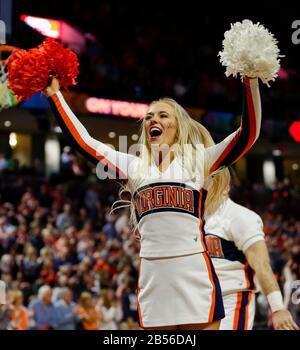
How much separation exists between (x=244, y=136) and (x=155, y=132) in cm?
38

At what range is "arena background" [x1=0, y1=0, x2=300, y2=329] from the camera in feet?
29.4

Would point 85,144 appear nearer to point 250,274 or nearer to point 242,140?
point 242,140

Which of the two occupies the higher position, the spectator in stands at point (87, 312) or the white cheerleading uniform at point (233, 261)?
the white cheerleading uniform at point (233, 261)

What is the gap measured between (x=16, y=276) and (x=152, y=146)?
659cm

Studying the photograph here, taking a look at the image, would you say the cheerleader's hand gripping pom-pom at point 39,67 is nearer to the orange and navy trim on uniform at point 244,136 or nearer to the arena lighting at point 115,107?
the orange and navy trim on uniform at point 244,136

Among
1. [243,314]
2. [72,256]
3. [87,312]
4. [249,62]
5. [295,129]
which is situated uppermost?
[295,129]

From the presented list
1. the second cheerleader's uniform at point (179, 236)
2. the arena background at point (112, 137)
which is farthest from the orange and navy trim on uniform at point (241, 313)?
the arena background at point (112, 137)

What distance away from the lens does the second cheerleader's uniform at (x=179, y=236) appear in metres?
2.42

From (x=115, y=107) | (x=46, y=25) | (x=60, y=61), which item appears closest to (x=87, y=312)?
(x=60, y=61)

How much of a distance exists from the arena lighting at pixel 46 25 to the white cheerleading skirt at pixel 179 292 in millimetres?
13138

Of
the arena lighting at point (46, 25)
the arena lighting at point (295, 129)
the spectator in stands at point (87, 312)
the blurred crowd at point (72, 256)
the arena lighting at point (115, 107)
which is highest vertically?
the arena lighting at point (46, 25)

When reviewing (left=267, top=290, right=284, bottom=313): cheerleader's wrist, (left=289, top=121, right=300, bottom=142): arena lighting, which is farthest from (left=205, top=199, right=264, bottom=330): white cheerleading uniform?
(left=289, top=121, right=300, bottom=142): arena lighting

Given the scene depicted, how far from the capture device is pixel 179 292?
242 centimetres

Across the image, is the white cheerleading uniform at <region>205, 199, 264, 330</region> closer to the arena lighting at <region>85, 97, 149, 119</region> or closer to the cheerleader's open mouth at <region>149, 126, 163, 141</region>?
the cheerleader's open mouth at <region>149, 126, 163, 141</region>
